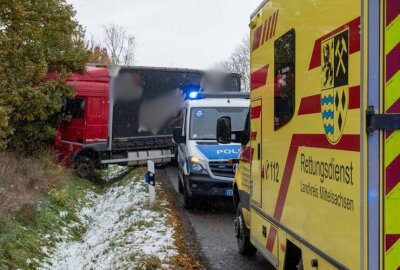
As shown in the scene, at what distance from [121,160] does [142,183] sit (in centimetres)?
290

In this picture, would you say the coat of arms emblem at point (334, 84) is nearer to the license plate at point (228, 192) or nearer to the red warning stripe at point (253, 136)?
the red warning stripe at point (253, 136)

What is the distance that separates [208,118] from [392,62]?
8855 millimetres

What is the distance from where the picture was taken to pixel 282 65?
4809 mm

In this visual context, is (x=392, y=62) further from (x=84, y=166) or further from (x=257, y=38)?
(x=84, y=166)

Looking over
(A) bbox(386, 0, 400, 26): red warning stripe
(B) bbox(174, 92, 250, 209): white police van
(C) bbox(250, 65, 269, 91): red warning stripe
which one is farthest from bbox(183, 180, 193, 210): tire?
(A) bbox(386, 0, 400, 26): red warning stripe

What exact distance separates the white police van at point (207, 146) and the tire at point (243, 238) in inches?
126

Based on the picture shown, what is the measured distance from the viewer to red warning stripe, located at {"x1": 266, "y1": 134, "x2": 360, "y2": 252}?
325 cm

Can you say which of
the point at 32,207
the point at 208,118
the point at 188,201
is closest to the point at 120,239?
the point at 32,207

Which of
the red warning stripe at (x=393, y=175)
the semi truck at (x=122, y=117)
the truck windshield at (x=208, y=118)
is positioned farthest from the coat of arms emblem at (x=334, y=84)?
the semi truck at (x=122, y=117)

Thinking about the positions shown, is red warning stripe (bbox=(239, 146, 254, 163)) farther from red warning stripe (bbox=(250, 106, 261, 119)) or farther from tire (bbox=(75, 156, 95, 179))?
tire (bbox=(75, 156, 95, 179))

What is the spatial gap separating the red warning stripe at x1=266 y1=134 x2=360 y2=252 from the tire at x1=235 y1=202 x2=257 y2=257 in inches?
76.9

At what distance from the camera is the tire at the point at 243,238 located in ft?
24.3

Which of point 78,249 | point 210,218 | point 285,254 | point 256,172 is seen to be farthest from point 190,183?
point 285,254

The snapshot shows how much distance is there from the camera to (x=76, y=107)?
1659cm
